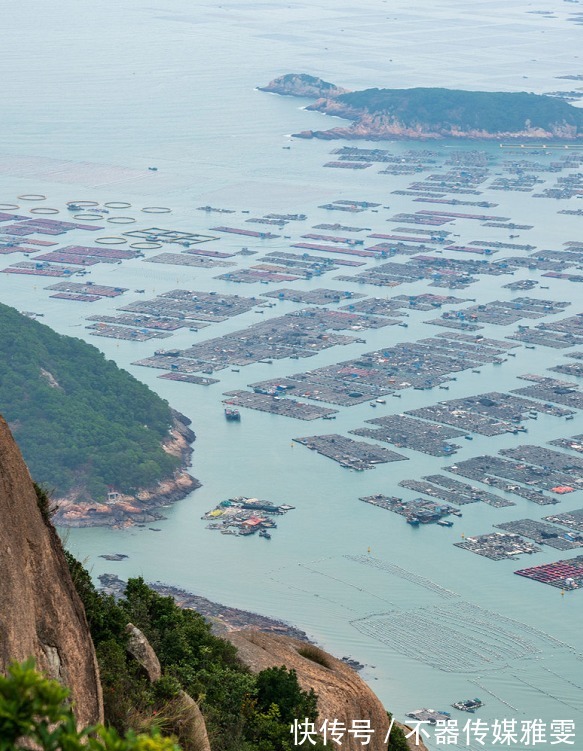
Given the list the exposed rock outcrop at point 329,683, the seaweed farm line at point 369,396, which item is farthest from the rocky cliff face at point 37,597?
the seaweed farm line at point 369,396

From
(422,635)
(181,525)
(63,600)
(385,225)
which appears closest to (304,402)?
(181,525)

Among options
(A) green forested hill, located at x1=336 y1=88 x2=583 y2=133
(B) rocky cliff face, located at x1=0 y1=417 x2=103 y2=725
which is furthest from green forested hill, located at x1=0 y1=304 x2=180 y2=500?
(A) green forested hill, located at x1=336 y1=88 x2=583 y2=133

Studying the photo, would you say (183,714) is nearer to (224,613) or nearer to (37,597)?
(37,597)

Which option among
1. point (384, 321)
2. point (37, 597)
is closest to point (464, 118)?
point (384, 321)

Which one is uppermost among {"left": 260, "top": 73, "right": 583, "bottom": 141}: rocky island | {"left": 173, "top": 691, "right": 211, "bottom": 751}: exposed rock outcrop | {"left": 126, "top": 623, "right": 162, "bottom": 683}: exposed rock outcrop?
{"left": 126, "top": 623, "right": 162, "bottom": 683}: exposed rock outcrop

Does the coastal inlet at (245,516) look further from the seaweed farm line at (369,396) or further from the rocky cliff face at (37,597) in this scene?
the rocky cliff face at (37,597)

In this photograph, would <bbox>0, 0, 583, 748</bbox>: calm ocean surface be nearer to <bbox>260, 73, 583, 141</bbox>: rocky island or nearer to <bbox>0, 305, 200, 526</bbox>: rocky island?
<bbox>0, 305, 200, 526</bbox>: rocky island
